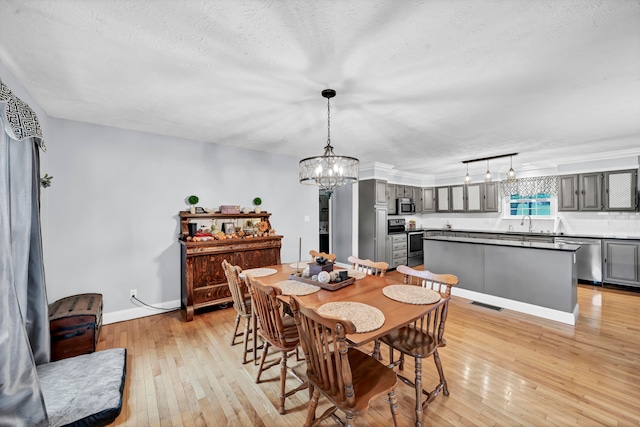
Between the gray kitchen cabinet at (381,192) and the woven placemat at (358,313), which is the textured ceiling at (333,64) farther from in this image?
the gray kitchen cabinet at (381,192)

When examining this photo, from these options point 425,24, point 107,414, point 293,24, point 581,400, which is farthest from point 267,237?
point 581,400

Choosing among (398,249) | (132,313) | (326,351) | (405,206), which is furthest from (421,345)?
(405,206)

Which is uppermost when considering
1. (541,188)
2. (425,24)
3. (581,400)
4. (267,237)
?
(425,24)

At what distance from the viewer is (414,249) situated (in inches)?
260

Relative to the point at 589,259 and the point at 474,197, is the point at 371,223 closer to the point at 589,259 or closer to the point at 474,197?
the point at 474,197

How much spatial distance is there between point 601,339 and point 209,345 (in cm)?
A: 417

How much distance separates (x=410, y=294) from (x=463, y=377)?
943 mm

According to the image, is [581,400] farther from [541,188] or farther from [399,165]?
[541,188]

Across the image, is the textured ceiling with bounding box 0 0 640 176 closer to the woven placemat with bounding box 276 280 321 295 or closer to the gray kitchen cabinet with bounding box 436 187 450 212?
the woven placemat with bounding box 276 280 321 295

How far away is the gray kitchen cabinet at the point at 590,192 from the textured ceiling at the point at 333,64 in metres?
1.87

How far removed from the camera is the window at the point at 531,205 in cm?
566

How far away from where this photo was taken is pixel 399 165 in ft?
19.2

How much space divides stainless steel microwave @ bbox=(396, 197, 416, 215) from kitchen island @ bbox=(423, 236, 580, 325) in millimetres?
1993

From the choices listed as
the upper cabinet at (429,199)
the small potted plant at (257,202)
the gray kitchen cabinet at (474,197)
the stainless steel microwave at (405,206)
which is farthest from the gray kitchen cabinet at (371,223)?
the small potted plant at (257,202)
